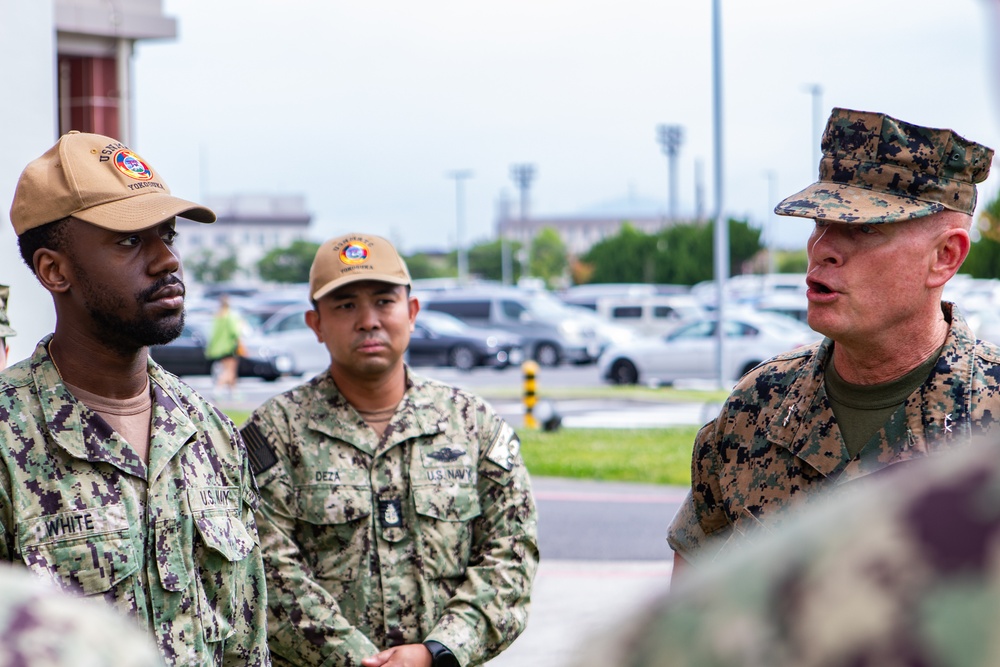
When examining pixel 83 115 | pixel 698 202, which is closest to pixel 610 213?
pixel 698 202

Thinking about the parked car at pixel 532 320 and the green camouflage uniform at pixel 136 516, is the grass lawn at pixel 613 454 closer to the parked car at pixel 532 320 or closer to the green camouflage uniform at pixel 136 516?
the green camouflage uniform at pixel 136 516

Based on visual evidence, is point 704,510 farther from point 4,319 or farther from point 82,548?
point 4,319

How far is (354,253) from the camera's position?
3635 millimetres

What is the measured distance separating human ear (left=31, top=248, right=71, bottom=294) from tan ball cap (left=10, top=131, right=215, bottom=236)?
0.07m

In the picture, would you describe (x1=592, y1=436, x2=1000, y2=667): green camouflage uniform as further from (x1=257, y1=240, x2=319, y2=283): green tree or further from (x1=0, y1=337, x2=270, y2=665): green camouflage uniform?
(x1=257, y1=240, x2=319, y2=283): green tree

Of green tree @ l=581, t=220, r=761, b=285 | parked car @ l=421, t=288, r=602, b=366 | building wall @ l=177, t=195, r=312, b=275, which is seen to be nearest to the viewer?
parked car @ l=421, t=288, r=602, b=366

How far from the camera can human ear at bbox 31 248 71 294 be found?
257 cm

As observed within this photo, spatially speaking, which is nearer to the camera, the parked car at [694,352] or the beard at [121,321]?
the beard at [121,321]

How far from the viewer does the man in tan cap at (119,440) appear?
237 centimetres

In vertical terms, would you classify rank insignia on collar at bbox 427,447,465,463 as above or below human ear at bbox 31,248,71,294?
below

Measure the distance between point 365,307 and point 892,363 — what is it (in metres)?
1.66

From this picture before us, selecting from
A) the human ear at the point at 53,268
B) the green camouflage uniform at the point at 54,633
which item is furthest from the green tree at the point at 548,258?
the green camouflage uniform at the point at 54,633

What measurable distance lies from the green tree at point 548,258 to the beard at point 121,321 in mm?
93549

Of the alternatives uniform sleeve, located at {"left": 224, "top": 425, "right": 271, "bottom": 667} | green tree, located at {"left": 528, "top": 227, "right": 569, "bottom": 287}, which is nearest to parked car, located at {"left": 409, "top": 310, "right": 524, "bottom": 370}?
uniform sleeve, located at {"left": 224, "top": 425, "right": 271, "bottom": 667}
